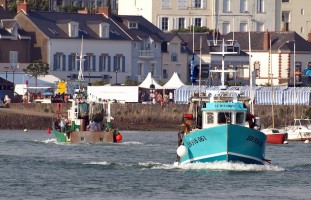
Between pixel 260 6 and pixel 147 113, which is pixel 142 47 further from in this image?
pixel 260 6

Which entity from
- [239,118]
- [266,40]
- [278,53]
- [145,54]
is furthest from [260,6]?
[239,118]

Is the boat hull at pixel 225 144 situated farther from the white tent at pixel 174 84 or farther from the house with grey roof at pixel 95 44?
the house with grey roof at pixel 95 44

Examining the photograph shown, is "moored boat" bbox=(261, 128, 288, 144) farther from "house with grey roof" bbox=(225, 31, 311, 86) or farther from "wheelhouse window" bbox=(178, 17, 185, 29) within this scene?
"wheelhouse window" bbox=(178, 17, 185, 29)

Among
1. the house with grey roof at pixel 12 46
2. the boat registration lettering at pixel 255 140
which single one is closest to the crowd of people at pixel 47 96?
the house with grey roof at pixel 12 46

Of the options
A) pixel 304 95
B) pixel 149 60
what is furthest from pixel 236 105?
pixel 149 60

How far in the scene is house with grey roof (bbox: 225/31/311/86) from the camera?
5920 inches

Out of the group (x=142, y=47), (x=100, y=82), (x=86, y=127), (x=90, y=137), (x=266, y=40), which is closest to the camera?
(x=90, y=137)

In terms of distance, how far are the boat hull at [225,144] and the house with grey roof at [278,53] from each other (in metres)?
87.8

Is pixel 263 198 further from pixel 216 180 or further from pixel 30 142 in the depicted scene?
pixel 30 142

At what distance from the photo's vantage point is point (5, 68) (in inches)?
5034

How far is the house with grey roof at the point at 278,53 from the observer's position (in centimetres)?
15038

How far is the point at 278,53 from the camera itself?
150500mm

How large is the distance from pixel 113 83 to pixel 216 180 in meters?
74.6

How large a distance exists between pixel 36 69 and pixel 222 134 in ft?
217
